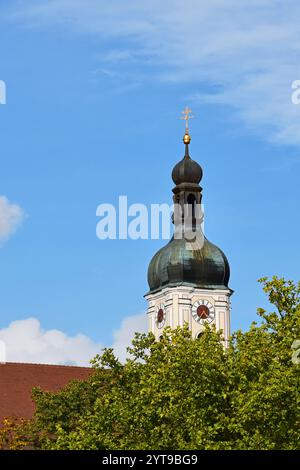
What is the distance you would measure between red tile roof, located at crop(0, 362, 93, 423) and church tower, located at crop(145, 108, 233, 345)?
15.2 meters

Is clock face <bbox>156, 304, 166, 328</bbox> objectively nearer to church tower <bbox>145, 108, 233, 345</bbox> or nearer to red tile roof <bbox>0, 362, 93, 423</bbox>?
church tower <bbox>145, 108, 233, 345</bbox>

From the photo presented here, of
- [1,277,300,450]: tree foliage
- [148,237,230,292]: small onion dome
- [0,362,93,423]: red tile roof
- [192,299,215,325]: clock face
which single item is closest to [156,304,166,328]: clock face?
[148,237,230,292]: small onion dome

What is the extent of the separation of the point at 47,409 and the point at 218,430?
15.2 m

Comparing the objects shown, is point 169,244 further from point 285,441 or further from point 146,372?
point 285,441

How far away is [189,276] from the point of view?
268 feet

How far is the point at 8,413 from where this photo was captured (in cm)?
6147

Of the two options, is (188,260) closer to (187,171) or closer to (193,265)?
(193,265)

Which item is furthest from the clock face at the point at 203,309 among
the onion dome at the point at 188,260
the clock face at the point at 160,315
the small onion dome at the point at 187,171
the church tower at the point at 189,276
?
the small onion dome at the point at 187,171

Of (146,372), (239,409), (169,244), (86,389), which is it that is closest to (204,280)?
(169,244)

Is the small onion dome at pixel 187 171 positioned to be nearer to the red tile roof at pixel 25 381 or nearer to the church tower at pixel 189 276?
the church tower at pixel 189 276

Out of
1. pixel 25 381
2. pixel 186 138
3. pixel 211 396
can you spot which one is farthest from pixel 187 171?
pixel 211 396

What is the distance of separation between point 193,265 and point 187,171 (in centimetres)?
661

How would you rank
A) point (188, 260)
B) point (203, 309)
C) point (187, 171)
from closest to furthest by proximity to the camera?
→ point (188, 260) → point (203, 309) → point (187, 171)

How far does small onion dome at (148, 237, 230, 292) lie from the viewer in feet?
267
